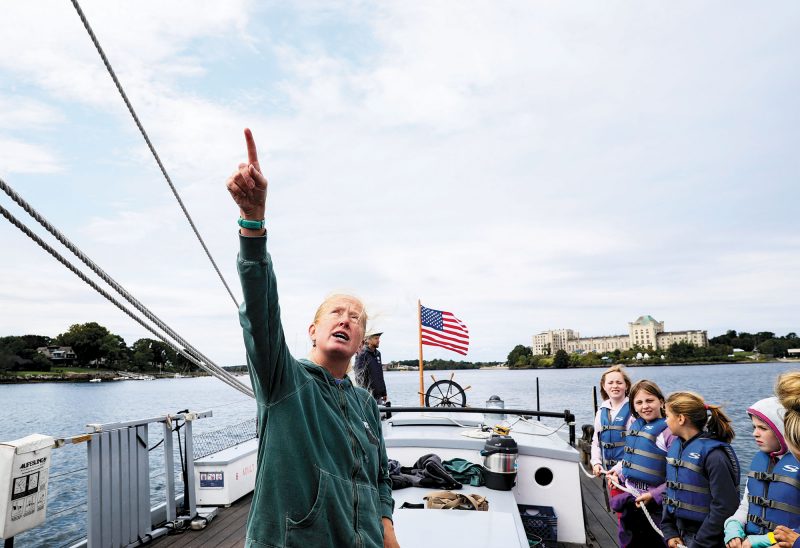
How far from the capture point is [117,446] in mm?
4648

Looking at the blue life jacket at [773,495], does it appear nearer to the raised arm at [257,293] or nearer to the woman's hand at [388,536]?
the woman's hand at [388,536]

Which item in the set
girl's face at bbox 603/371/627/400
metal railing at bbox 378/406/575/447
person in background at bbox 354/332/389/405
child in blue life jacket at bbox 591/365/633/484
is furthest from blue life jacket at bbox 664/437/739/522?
person in background at bbox 354/332/389/405

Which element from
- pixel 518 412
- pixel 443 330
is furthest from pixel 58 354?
pixel 518 412

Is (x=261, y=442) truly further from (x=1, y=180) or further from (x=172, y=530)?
(x=172, y=530)

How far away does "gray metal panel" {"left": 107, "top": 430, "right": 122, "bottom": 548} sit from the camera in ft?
14.8

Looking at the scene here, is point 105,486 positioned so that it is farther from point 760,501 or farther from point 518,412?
point 760,501

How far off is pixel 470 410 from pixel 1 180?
4.87 m

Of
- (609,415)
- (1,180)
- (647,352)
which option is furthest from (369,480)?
(647,352)

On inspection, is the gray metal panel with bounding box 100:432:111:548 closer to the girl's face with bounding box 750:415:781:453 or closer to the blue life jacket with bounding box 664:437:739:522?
the blue life jacket with bounding box 664:437:739:522

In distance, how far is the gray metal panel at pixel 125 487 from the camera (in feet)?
15.2

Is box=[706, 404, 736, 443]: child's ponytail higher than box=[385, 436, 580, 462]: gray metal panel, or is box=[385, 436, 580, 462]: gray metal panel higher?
box=[706, 404, 736, 443]: child's ponytail

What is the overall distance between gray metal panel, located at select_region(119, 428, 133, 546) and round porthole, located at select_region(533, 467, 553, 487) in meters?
3.69

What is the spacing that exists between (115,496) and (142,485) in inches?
13.0

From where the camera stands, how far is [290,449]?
1.32 metres
